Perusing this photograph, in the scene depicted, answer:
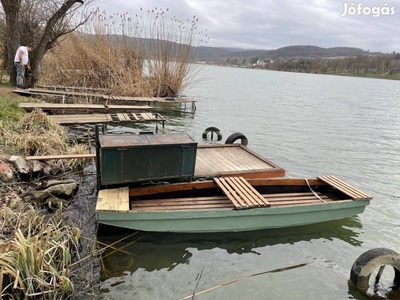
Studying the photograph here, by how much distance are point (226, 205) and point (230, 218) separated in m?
0.39

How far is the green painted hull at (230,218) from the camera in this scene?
4660 millimetres

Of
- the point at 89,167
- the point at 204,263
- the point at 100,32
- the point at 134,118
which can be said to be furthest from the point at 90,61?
the point at 204,263

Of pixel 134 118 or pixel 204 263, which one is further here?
pixel 134 118

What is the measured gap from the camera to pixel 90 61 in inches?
581

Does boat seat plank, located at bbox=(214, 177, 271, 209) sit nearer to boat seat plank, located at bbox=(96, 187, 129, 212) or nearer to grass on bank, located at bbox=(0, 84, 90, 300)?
boat seat plank, located at bbox=(96, 187, 129, 212)

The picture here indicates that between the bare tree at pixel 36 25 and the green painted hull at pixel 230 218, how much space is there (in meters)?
11.4

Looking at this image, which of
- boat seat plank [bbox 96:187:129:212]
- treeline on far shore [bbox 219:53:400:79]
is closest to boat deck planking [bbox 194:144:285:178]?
boat seat plank [bbox 96:187:129:212]

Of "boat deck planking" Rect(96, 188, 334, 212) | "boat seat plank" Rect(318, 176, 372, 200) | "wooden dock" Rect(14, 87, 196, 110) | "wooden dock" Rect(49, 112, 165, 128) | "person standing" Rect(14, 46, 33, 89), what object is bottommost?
"boat deck planking" Rect(96, 188, 334, 212)

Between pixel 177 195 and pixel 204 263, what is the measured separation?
144 centimetres

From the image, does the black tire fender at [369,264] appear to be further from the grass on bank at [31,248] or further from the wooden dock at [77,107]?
the wooden dock at [77,107]

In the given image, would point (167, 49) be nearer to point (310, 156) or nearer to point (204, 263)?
point (310, 156)

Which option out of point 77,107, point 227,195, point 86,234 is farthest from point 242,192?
point 77,107

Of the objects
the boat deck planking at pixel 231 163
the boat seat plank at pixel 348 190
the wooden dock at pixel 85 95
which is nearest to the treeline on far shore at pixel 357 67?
the wooden dock at pixel 85 95

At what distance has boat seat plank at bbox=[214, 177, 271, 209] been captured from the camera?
509 centimetres
